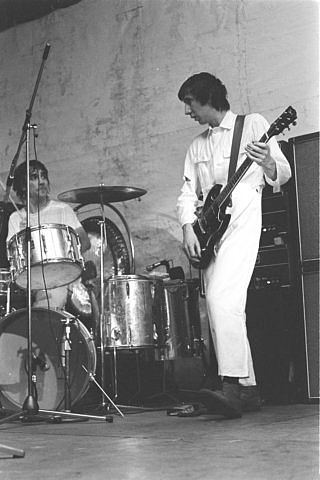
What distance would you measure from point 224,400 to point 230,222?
3.45ft

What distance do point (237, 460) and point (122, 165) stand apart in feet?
15.8

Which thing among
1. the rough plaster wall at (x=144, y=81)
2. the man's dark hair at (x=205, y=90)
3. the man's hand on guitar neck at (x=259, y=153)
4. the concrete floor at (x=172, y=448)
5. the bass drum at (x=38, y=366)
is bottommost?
the concrete floor at (x=172, y=448)

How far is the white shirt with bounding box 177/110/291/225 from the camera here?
4766 millimetres

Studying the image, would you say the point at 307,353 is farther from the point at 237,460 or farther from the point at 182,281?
the point at 237,460

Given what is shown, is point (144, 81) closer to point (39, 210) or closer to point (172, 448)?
point (39, 210)

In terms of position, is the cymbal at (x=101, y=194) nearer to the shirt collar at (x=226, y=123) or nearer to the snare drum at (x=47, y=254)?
the snare drum at (x=47, y=254)

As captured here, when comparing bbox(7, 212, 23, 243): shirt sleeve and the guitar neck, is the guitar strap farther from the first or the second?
bbox(7, 212, 23, 243): shirt sleeve

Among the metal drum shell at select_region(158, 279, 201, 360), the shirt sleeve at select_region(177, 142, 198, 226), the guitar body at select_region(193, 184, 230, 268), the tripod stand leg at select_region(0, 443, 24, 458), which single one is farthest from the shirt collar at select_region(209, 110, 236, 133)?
the tripod stand leg at select_region(0, 443, 24, 458)

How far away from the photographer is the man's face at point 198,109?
4.92 metres

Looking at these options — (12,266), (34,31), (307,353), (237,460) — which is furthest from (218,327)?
(34,31)

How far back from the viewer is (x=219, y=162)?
4.88 metres

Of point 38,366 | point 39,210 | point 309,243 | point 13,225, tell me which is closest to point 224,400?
point 309,243

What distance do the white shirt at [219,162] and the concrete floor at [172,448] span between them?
130 centimetres

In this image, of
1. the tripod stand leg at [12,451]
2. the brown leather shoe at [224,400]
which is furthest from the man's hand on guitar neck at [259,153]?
the tripod stand leg at [12,451]
